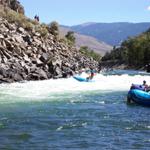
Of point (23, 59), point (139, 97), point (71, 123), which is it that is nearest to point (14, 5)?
point (23, 59)

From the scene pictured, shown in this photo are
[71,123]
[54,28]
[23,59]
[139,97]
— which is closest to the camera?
[71,123]

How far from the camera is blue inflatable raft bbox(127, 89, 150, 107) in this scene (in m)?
32.6

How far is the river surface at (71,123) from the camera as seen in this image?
19.5m

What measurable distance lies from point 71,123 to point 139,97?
10554 mm

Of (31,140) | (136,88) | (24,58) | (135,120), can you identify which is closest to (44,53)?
(24,58)

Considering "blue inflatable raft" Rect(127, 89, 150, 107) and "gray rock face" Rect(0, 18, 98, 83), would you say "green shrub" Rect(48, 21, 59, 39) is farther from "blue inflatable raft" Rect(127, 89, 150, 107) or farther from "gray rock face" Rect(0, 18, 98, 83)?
"blue inflatable raft" Rect(127, 89, 150, 107)

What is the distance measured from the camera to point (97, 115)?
2727 cm

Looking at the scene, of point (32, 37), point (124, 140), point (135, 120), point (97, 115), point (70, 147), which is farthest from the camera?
point (32, 37)

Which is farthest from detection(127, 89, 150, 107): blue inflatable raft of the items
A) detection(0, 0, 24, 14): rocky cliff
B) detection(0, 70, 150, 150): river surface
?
detection(0, 0, 24, 14): rocky cliff

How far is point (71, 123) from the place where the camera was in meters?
24.1

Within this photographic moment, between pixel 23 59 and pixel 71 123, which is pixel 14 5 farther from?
pixel 71 123

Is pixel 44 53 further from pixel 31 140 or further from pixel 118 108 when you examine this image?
pixel 31 140

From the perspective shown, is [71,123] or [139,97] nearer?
[71,123]

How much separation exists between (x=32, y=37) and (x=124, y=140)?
2096 inches
